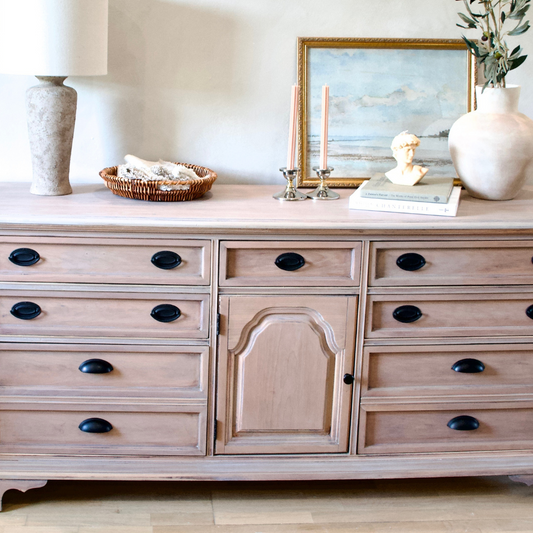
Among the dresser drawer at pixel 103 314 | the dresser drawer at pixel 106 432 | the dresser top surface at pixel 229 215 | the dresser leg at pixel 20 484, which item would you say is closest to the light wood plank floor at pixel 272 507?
the dresser leg at pixel 20 484

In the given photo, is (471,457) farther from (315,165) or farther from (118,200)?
(118,200)

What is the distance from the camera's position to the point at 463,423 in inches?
74.8

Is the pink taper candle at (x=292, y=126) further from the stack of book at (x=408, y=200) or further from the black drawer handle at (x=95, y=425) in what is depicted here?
the black drawer handle at (x=95, y=425)

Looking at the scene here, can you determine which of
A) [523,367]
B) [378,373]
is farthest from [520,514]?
[378,373]

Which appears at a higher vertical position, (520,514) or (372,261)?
(372,261)

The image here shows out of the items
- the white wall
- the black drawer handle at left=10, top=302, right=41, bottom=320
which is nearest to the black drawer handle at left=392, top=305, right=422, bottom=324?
the white wall

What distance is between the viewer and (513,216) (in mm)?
1786

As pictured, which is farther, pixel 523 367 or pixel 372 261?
pixel 523 367

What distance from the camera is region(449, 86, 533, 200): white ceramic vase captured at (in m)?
1.88

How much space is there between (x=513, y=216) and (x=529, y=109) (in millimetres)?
630

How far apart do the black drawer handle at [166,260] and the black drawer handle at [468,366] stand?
82 centimetres

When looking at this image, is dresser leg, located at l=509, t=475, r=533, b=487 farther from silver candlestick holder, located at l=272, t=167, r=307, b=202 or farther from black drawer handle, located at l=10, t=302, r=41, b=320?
black drawer handle, located at l=10, t=302, r=41, b=320

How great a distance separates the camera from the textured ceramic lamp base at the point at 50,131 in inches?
71.8

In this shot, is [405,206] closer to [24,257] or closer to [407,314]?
[407,314]
